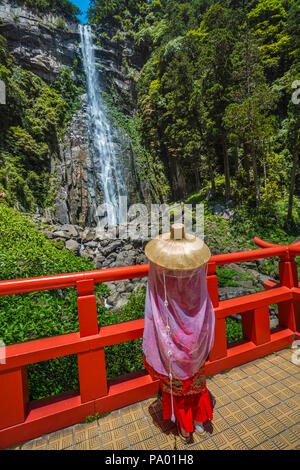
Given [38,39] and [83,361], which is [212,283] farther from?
[38,39]

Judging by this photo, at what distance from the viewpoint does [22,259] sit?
12.6 ft

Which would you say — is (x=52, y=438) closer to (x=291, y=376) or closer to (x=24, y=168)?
(x=291, y=376)

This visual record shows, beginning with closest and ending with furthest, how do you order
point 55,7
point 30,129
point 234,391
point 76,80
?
point 234,391, point 30,129, point 55,7, point 76,80

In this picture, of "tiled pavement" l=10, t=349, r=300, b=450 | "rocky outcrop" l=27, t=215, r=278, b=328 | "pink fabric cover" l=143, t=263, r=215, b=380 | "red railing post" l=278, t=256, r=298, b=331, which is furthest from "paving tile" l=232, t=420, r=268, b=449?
"rocky outcrop" l=27, t=215, r=278, b=328

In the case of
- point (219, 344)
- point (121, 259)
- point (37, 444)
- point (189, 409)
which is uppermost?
point (219, 344)

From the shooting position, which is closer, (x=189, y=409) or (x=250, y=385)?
(x=189, y=409)

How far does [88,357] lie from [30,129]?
17962 mm

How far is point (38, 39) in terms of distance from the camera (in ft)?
58.2

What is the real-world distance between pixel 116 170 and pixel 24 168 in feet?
24.1

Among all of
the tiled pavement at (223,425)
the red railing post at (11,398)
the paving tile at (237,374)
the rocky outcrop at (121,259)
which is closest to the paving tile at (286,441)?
the tiled pavement at (223,425)

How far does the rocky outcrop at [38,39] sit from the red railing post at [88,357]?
21847 mm

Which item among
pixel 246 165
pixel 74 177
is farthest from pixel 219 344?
pixel 74 177

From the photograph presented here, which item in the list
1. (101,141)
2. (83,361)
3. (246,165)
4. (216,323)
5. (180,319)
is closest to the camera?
(180,319)
